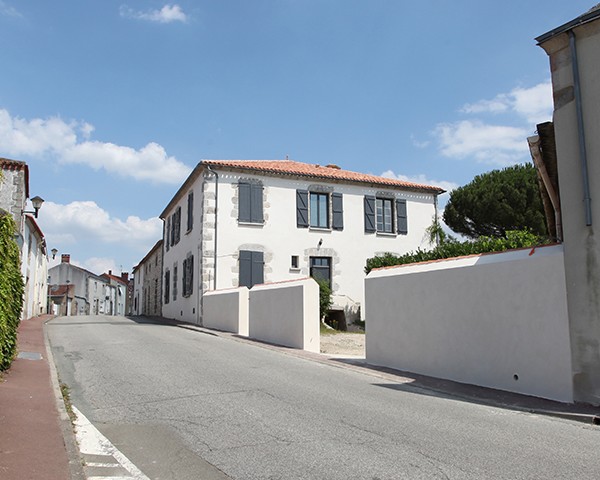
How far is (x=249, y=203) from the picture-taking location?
22.9 metres

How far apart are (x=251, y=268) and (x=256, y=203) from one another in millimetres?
2784

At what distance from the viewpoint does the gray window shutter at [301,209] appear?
23719 mm

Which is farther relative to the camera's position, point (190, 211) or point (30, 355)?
point (190, 211)

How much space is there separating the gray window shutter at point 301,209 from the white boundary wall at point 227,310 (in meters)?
5.12

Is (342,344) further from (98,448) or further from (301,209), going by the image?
(98,448)

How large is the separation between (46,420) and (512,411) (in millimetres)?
5591

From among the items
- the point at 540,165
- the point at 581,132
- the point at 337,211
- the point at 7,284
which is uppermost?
the point at 337,211

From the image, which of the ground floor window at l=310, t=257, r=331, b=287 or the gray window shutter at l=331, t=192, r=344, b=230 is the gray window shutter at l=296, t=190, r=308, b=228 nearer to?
the gray window shutter at l=331, t=192, r=344, b=230

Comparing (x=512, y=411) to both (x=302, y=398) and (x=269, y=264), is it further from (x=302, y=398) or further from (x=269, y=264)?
(x=269, y=264)

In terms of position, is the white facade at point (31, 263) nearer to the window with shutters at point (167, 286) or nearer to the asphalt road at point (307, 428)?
the window with shutters at point (167, 286)

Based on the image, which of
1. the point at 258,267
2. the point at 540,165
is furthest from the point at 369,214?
the point at 540,165

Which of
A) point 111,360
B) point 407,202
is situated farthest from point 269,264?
point 111,360

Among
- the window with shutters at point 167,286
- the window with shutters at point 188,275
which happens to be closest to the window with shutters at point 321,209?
the window with shutters at point 188,275

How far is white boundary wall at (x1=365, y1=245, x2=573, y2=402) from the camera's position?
299 inches
